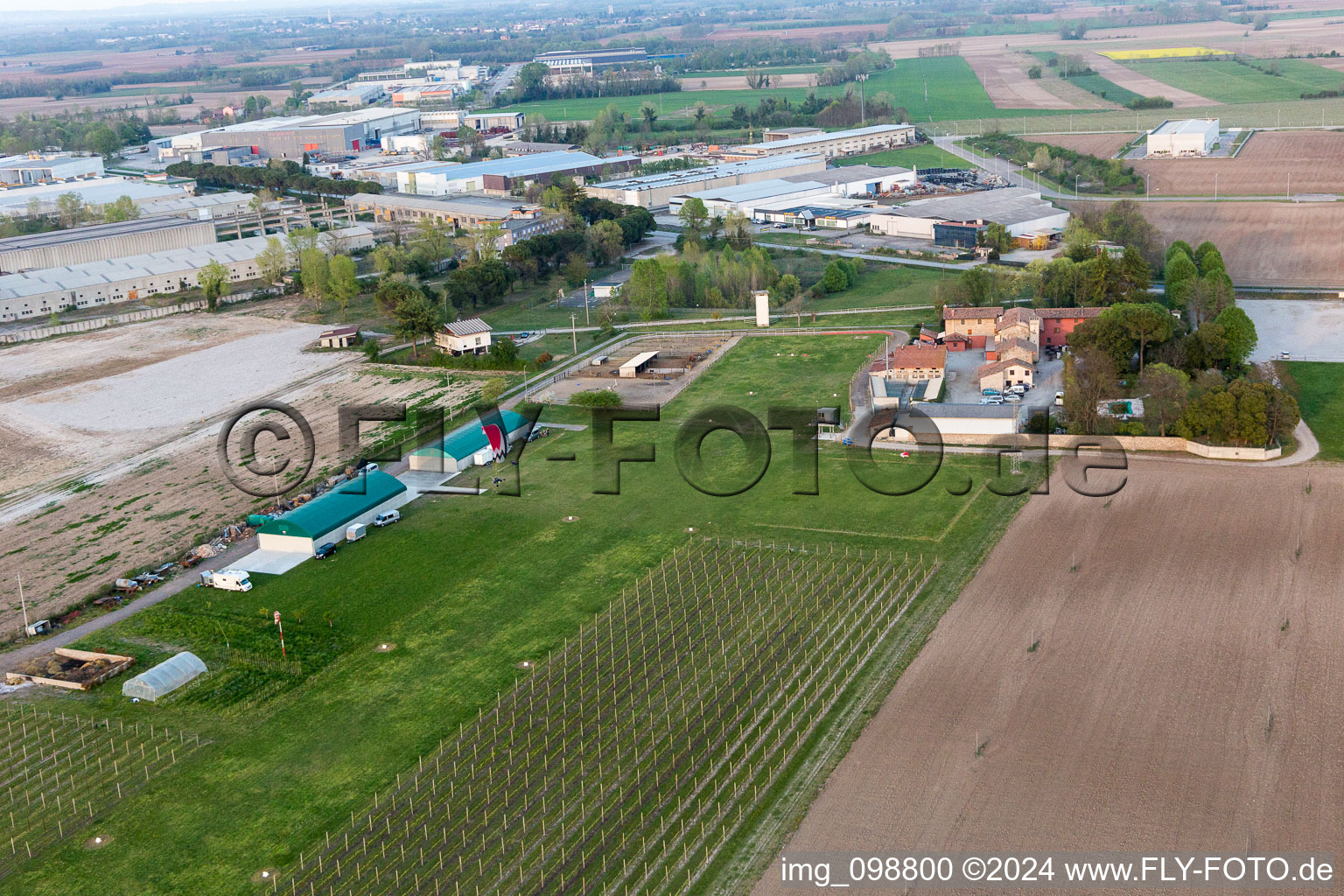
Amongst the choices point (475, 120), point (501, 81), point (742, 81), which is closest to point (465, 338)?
point (475, 120)

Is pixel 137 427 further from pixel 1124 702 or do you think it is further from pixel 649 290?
pixel 1124 702

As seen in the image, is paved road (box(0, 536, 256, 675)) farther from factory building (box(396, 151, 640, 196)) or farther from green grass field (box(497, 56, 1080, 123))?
green grass field (box(497, 56, 1080, 123))

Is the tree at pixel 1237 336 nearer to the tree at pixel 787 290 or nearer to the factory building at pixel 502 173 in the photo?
the tree at pixel 787 290

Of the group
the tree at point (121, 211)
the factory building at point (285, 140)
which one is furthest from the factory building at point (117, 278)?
the factory building at point (285, 140)

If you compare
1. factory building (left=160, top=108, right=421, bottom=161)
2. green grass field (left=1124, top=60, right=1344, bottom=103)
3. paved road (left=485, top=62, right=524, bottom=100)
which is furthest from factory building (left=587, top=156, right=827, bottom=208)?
paved road (left=485, top=62, right=524, bottom=100)

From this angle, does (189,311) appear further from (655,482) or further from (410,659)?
(410,659)

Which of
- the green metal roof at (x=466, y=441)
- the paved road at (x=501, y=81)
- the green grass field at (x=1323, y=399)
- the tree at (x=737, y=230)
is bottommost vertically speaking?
the green grass field at (x=1323, y=399)
